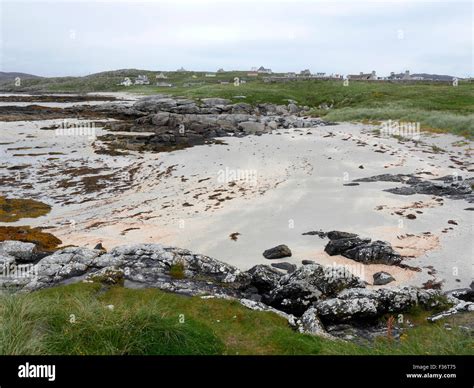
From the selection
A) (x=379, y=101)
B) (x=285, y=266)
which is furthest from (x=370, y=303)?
(x=379, y=101)

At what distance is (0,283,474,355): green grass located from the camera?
617 centimetres

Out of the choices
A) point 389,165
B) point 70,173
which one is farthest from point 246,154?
point 70,173

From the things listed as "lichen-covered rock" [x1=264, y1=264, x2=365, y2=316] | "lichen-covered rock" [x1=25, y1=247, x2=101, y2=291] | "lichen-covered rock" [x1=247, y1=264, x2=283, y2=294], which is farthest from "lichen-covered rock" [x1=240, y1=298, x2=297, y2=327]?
"lichen-covered rock" [x1=25, y1=247, x2=101, y2=291]

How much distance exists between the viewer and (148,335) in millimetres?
6660

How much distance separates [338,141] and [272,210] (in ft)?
77.4

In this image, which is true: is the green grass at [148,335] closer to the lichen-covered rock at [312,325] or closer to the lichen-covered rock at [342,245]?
the lichen-covered rock at [312,325]

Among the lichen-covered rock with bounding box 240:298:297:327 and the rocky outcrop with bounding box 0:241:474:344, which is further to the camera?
the rocky outcrop with bounding box 0:241:474:344

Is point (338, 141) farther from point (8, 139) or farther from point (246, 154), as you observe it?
point (8, 139)

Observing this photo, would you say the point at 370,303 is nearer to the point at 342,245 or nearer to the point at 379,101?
the point at 342,245

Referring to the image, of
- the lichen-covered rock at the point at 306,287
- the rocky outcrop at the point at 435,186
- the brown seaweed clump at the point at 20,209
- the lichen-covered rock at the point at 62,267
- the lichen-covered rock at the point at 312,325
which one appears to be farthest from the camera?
the brown seaweed clump at the point at 20,209

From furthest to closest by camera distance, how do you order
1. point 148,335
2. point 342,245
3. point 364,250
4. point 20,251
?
point 342,245 → point 364,250 → point 20,251 → point 148,335

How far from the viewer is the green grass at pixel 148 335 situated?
20.2 ft

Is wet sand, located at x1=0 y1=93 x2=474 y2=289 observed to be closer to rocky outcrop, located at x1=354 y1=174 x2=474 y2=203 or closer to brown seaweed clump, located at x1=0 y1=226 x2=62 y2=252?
brown seaweed clump, located at x1=0 y1=226 x2=62 y2=252

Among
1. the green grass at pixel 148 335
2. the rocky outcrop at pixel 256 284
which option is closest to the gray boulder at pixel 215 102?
the rocky outcrop at pixel 256 284
